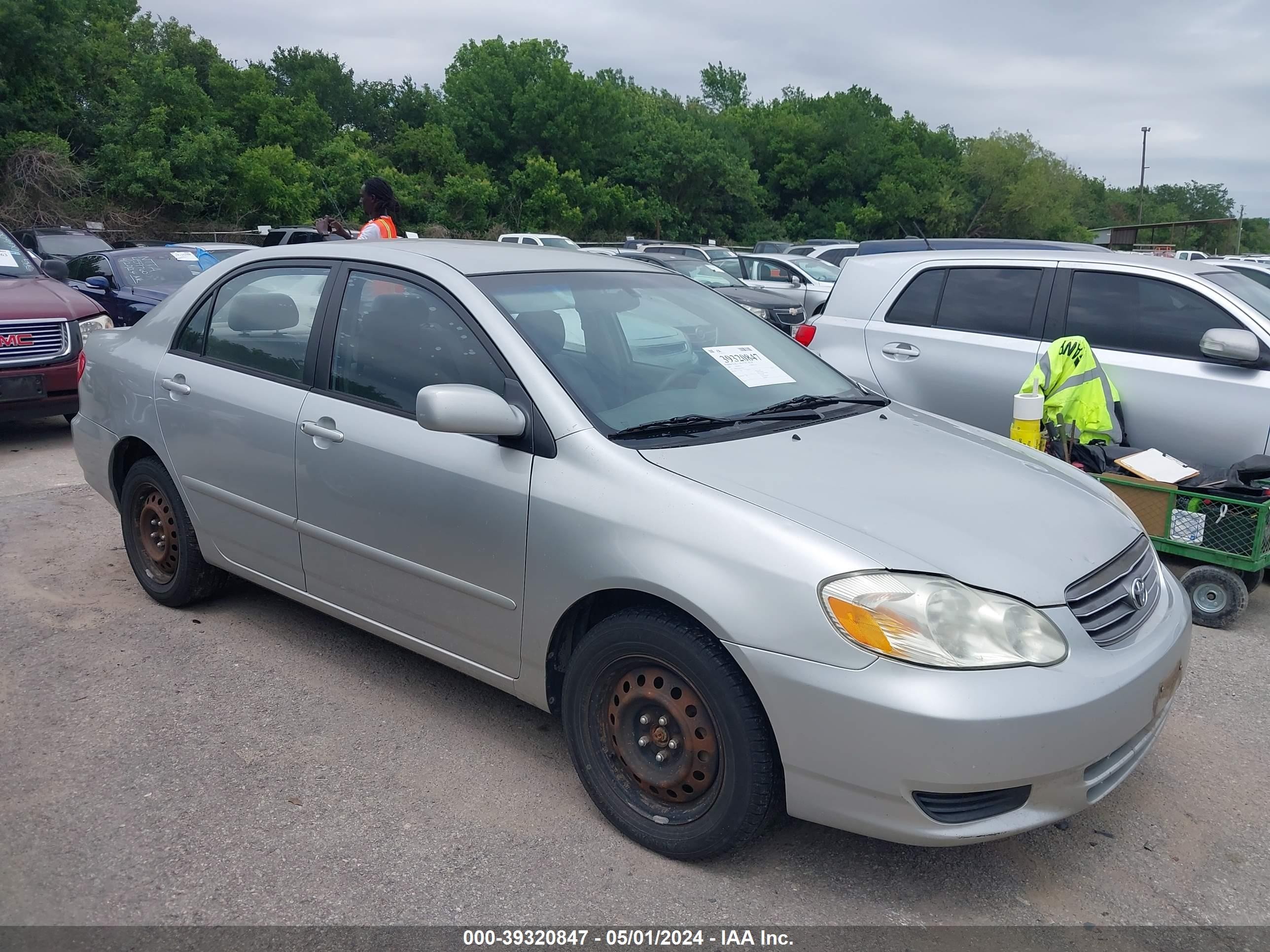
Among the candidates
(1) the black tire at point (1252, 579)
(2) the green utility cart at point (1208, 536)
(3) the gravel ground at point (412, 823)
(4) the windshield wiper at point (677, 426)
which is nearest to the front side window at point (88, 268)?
(3) the gravel ground at point (412, 823)

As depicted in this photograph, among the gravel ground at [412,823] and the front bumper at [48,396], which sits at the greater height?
the front bumper at [48,396]

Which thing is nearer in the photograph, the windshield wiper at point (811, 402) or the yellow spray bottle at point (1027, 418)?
the windshield wiper at point (811, 402)

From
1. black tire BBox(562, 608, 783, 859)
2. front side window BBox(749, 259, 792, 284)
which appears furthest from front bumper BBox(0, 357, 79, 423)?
front side window BBox(749, 259, 792, 284)

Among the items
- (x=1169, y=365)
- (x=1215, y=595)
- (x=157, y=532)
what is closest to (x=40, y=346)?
(x=157, y=532)

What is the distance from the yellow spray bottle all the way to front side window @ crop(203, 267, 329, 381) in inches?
132

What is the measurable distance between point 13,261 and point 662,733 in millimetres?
8711

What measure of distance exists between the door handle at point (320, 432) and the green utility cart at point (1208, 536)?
3659 millimetres

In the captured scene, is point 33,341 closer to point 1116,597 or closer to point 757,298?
point 1116,597

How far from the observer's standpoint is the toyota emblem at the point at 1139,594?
2.92 metres

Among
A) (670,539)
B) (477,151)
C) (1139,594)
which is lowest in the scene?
(1139,594)

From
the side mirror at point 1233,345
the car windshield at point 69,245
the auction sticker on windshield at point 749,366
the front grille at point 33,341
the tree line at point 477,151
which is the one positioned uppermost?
the tree line at point 477,151

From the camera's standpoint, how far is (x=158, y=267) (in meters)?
11.6

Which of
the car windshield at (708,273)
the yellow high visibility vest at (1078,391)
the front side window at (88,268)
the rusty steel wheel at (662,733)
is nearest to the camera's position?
the rusty steel wheel at (662,733)

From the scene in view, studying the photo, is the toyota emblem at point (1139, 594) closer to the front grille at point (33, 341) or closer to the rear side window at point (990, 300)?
the rear side window at point (990, 300)
